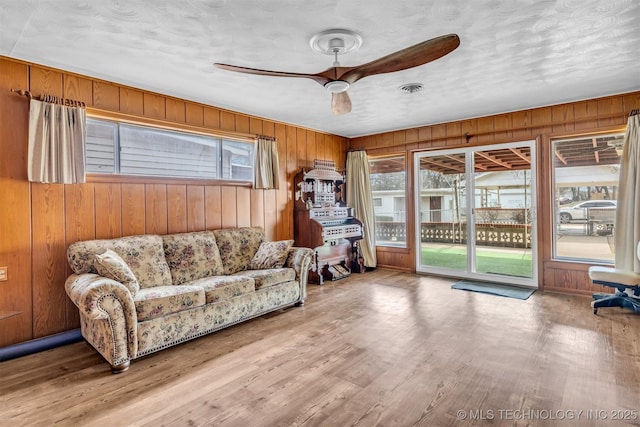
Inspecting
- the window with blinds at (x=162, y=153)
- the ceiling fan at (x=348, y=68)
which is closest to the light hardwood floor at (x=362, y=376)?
the window with blinds at (x=162, y=153)

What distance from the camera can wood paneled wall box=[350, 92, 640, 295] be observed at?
4.11 m

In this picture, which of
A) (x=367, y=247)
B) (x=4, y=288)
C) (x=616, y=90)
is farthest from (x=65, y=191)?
(x=616, y=90)

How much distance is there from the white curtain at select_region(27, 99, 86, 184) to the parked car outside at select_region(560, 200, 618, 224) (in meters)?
5.77

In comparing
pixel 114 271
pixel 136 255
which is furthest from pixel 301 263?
pixel 114 271

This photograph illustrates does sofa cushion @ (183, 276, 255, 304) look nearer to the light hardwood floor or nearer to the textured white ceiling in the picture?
the light hardwood floor

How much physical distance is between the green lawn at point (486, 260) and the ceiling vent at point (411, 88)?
285 cm

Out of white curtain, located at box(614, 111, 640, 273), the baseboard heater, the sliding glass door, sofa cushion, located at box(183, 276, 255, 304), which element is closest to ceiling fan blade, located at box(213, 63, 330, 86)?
sofa cushion, located at box(183, 276, 255, 304)

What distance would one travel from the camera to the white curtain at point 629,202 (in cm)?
379

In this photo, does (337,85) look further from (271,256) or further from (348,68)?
(271,256)

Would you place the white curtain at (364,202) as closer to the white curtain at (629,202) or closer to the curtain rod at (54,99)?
the white curtain at (629,202)

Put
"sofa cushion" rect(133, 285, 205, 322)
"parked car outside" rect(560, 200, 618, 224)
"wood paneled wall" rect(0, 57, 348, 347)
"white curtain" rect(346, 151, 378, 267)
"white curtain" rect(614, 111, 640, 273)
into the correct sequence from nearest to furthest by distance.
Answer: "sofa cushion" rect(133, 285, 205, 322) < "wood paneled wall" rect(0, 57, 348, 347) < "white curtain" rect(614, 111, 640, 273) < "parked car outside" rect(560, 200, 618, 224) < "white curtain" rect(346, 151, 378, 267)

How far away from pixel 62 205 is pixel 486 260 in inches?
229

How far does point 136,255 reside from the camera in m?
3.24

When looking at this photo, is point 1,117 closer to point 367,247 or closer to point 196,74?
point 196,74
